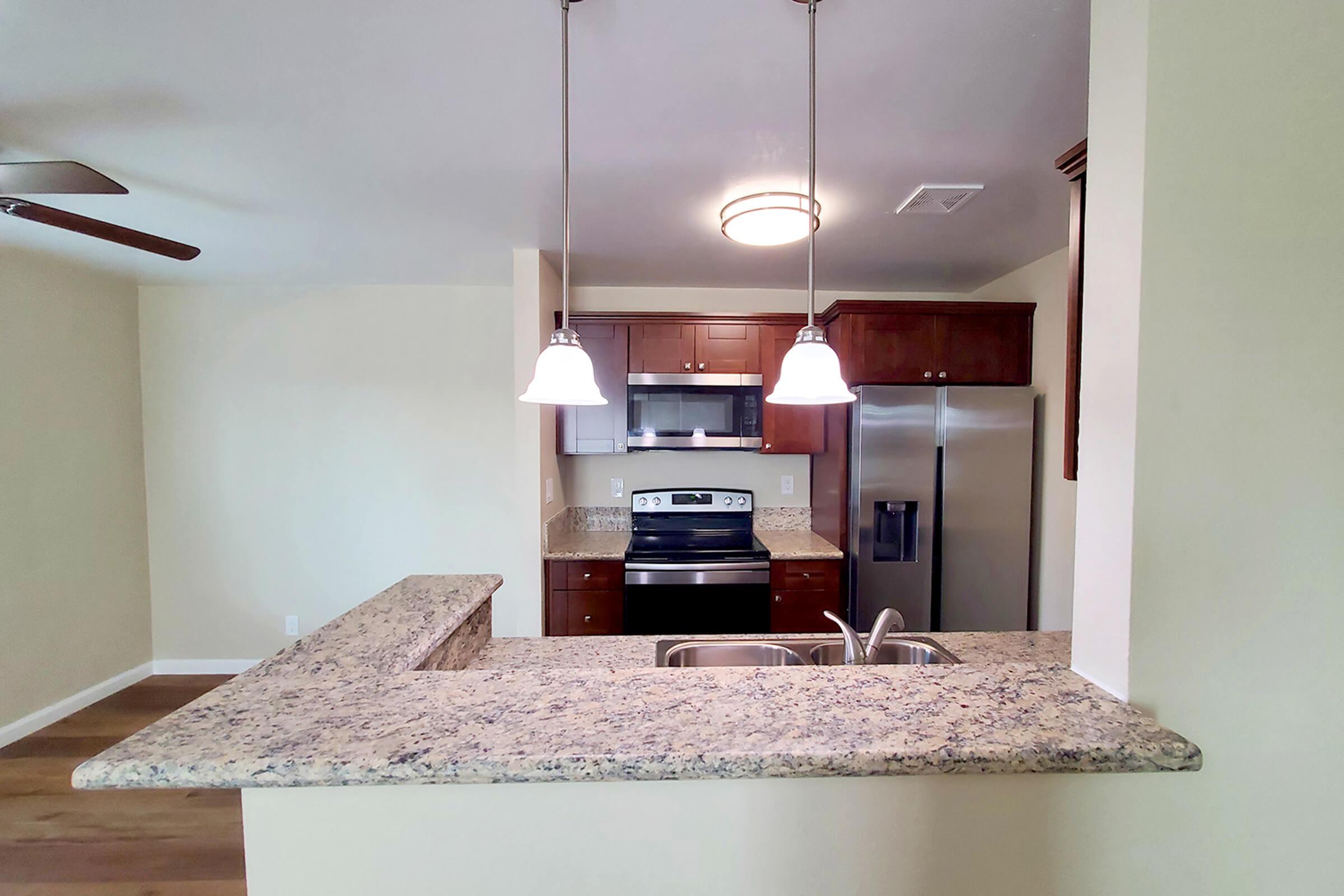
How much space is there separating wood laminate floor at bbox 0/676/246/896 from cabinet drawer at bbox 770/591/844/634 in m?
2.25

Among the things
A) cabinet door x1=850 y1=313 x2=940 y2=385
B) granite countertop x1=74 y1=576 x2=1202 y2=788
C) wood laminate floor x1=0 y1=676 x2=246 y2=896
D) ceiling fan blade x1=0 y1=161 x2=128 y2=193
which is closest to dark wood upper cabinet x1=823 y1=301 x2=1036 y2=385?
cabinet door x1=850 y1=313 x2=940 y2=385

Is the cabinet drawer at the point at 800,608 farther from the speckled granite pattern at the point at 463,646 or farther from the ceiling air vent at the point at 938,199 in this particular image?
the ceiling air vent at the point at 938,199

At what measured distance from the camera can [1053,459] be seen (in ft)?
8.04

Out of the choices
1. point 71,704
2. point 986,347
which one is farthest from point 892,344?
point 71,704

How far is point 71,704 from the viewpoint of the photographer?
260 centimetres

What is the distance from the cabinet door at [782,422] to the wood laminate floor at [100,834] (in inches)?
106

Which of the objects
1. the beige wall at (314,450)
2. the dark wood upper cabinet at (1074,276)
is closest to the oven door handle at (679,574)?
the beige wall at (314,450)

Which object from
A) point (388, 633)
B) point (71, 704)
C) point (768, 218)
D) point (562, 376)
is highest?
point (768, 218)

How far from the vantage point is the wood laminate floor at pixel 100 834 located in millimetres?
1701

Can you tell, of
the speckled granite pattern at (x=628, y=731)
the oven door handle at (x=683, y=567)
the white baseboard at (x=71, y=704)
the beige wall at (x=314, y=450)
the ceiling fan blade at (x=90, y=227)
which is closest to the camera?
the speckled granite pattern at (x=628, y=731)

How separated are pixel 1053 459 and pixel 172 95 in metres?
3.55

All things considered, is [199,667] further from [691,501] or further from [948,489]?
[948,489]

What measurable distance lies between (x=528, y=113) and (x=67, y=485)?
3249 millimetres

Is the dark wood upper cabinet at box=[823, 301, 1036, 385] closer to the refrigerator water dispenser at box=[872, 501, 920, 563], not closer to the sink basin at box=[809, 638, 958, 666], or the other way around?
the refrigerator water dispenser at box=[872, 501, 920, 563]
